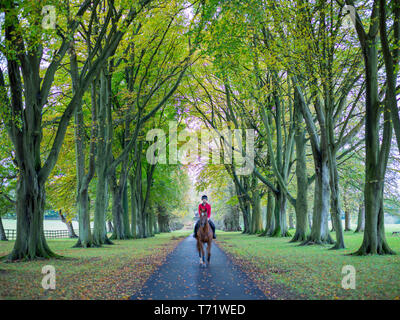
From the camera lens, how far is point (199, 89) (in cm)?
3006

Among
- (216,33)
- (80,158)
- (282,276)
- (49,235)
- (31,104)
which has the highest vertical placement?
(216,33)

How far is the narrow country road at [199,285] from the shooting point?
6898 millimetres

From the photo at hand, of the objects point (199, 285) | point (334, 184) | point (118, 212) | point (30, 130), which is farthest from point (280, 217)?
point (199, 285)

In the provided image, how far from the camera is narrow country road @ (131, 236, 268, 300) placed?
690 cm

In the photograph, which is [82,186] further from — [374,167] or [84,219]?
[374,167]

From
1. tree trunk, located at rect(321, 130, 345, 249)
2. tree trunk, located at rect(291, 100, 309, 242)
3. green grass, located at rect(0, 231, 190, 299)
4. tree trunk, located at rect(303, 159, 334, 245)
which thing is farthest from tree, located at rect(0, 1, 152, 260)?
tree trunk, located at rect(291, 100, 309, 242)

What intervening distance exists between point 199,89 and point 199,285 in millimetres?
23736

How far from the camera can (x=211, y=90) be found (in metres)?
29.2

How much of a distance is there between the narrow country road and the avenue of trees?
5.50m
